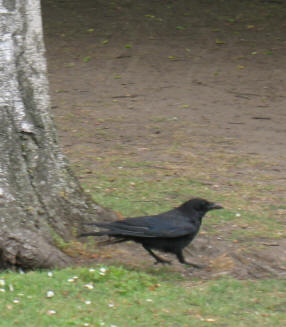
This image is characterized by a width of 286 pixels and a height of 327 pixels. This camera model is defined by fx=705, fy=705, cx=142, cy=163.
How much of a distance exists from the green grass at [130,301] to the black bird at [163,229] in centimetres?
33

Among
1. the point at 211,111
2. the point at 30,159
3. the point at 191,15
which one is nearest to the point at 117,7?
the point at 191,15

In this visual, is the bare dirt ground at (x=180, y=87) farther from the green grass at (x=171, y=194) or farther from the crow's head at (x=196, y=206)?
the crow's head at (x=196, y=206)

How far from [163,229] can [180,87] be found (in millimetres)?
7112

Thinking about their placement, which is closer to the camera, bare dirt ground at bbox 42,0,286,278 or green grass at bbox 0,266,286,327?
green grass at bbox 0,266,286,327

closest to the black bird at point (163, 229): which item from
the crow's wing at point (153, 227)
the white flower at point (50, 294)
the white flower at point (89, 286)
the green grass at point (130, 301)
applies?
the crow's wing at point (153, 227)

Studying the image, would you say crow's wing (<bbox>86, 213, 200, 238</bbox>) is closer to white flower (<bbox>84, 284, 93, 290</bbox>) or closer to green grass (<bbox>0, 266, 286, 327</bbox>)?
green grass (<bbox>0, 266, 286, 327</bbox>)

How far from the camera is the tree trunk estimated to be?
18.2 feet

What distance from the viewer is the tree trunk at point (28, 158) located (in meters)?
5.55

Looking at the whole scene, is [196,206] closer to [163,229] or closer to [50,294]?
[163,229]

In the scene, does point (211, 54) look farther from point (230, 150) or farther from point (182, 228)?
point (182, 228)

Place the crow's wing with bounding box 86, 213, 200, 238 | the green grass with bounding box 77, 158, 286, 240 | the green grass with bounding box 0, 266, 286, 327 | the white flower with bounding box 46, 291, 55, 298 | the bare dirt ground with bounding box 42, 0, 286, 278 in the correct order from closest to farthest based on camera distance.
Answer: the green grass with bounding box 0, 266, 286, 327, the white flower with bounding box 46, 291, 55, 298, the crow's wing with bounding box 86, 213, 200, 238, the green grass with bounding box 77, 158, 286, 240, the bare dirt ground with bounding box 42, 0, 286, 278

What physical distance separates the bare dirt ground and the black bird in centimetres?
34

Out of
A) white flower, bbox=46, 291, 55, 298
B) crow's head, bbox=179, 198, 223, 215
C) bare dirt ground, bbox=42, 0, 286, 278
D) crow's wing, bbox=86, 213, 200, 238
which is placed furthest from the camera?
bare dirt ground, bbox=42, 0, 286, 278

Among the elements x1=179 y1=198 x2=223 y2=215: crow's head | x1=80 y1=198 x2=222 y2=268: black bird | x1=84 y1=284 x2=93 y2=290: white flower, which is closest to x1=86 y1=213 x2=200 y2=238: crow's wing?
x1=80 y1=198 x2=222 y2=268: black bird
